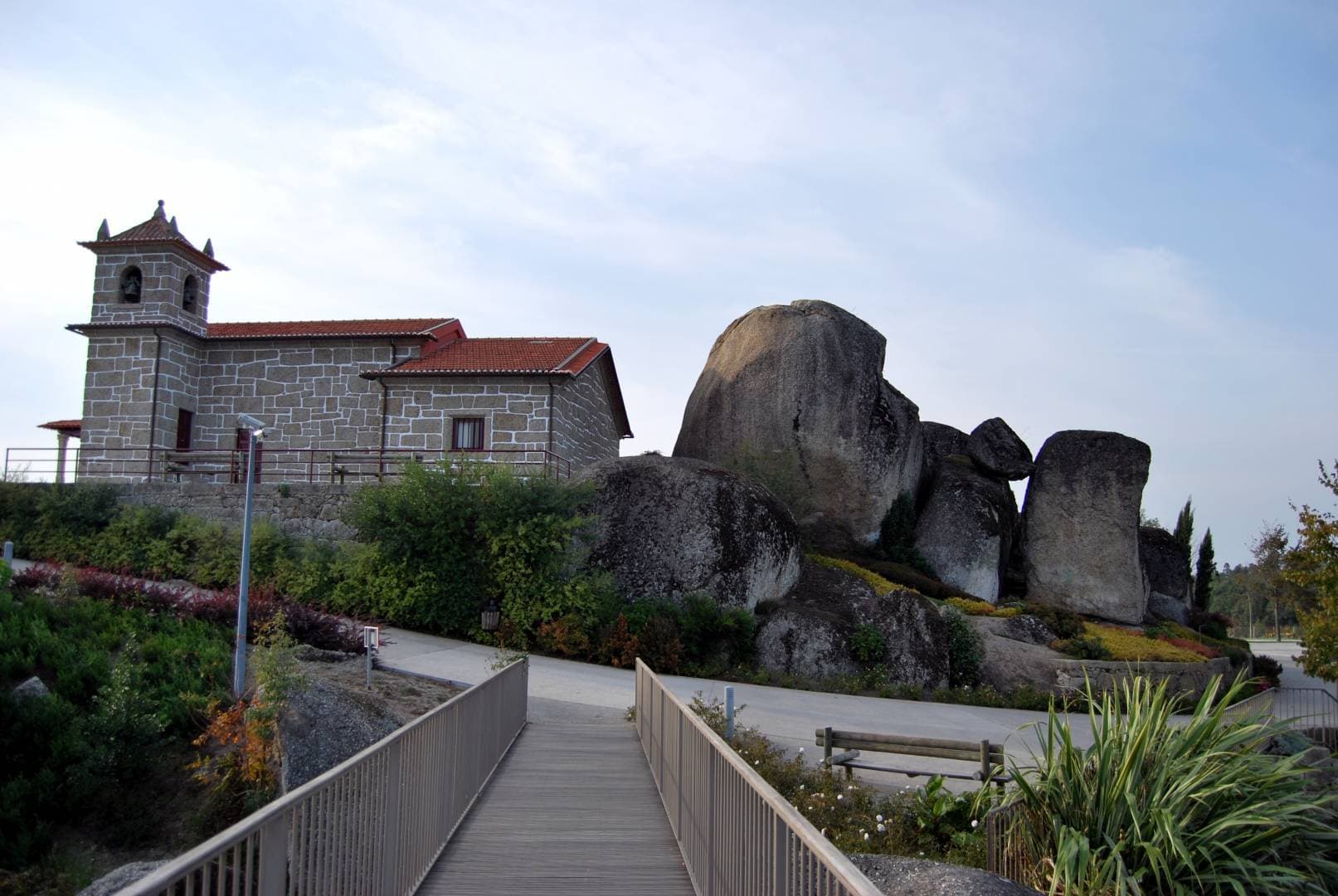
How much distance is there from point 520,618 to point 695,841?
14.4 meters

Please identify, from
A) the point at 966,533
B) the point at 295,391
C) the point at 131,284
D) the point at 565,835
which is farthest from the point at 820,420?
the point at 565,835

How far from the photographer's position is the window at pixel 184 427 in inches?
1180

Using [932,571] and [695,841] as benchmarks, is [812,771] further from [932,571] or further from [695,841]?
[932,571]

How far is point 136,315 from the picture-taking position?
2944 centimetres

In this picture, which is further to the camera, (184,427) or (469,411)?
(184,427)

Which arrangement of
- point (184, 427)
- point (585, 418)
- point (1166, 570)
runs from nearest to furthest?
point (184, 427) < point (585, 418) < point (1166, 570)

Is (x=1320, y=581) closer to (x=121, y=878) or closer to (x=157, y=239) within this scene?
(x=121, y=878)

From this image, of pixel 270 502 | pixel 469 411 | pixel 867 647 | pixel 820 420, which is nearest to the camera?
pixel 867 647

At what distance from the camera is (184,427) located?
3023 cm

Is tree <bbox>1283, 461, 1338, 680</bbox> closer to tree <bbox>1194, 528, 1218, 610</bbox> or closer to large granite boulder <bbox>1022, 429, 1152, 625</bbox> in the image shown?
large granite boulder <bbox>1022, 429, 1152, 625</bbox>

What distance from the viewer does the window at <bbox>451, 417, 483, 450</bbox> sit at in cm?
2883

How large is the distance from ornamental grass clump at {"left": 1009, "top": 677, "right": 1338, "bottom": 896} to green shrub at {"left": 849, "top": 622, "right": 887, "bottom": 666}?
522 inches

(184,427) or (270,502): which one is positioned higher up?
(184,427)

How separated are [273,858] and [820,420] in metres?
26.3
